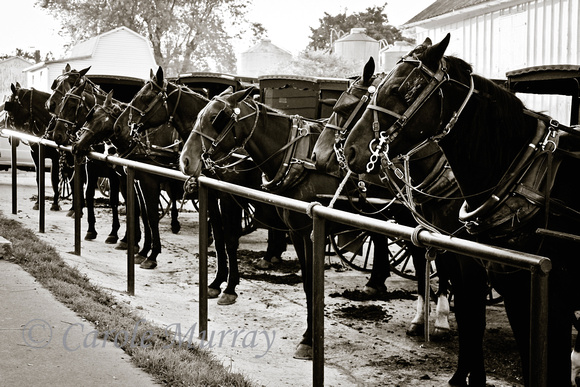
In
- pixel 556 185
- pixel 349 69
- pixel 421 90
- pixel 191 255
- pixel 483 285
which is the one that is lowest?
pixel 191 255

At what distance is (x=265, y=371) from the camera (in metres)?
5.56

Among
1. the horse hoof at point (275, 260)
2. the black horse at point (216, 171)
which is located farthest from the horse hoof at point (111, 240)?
the horse hoof at point (275, 260)

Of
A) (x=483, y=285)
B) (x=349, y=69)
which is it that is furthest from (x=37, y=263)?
(x=349, y=69)

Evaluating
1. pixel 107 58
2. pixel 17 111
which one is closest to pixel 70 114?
pixel 17 111

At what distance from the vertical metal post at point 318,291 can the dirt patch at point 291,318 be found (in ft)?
3.56

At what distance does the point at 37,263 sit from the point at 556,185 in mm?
5560

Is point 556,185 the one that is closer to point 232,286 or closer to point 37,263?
point 232,286

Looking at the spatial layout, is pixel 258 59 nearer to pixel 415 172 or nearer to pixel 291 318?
pixel 291 318

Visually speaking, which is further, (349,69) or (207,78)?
(349,69)

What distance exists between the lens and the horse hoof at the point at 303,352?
20.1 feet

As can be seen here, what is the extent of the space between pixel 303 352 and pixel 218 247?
9.22 ft

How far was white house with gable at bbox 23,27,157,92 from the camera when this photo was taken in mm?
36031

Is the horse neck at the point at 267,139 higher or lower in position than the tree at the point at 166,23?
lower

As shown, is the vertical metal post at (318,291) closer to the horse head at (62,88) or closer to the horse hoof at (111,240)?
the horse hoof at (111,240)
